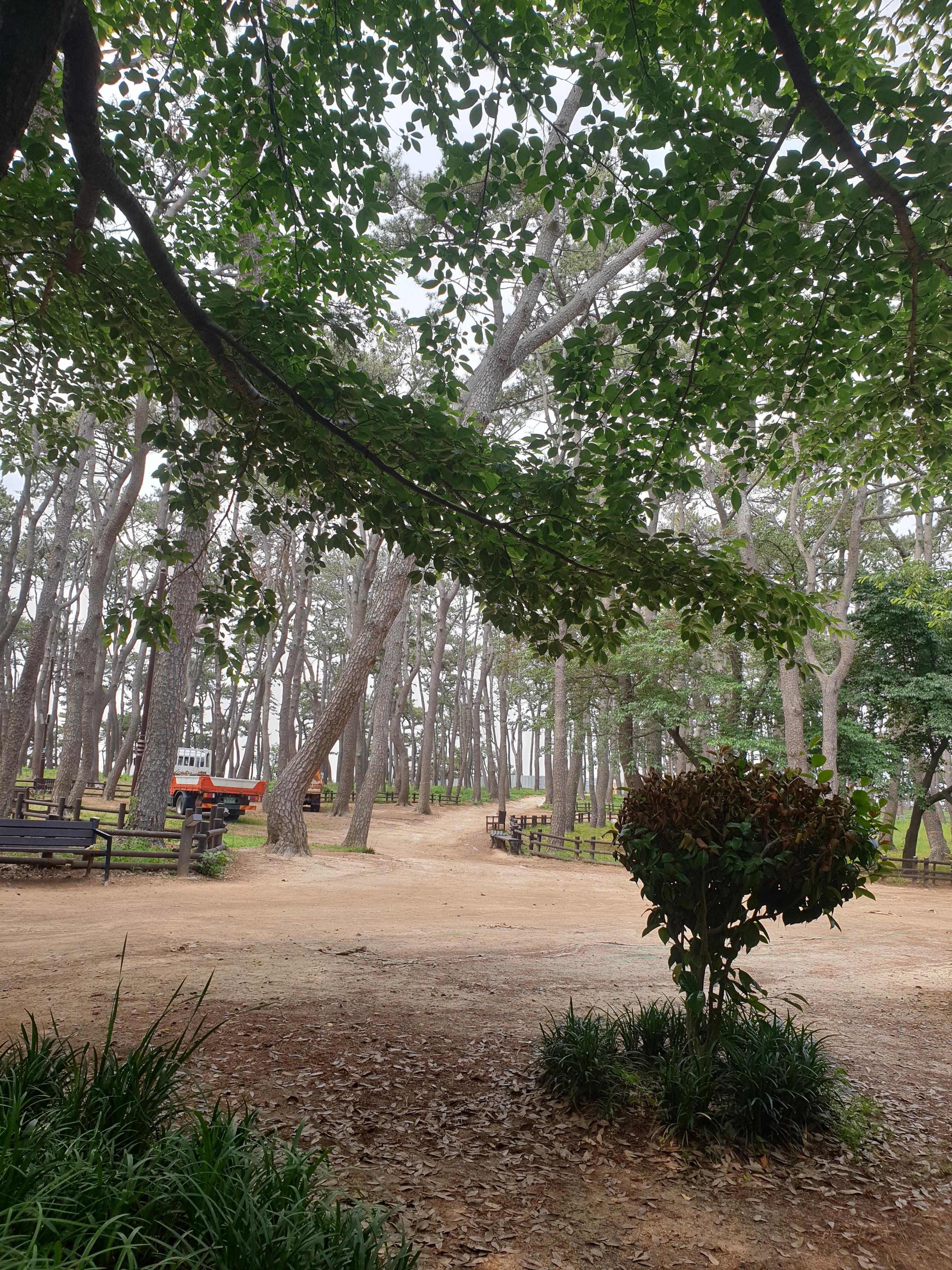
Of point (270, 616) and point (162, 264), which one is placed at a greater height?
point (162, 264)

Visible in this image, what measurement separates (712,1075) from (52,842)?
33.4 feet

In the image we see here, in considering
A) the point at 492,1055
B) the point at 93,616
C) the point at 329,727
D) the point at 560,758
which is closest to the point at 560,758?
the point at 560,758

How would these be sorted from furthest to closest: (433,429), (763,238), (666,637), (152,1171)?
(666,637) → (433,429) → (763,238) → (152,1171)

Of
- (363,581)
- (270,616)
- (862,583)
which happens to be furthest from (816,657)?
→ (270,616)

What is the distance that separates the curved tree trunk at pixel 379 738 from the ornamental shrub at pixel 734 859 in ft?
44.1

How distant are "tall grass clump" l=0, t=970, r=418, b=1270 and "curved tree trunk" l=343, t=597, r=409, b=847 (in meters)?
14.4

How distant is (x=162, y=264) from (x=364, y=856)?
15334mm

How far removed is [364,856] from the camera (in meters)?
17.8

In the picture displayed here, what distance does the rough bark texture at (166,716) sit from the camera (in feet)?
46.6

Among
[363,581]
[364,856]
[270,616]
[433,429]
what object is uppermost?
[363,581]

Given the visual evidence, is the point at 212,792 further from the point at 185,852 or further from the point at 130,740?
the point at 130,740

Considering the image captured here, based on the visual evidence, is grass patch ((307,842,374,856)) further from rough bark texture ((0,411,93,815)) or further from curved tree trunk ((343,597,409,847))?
rough bark texture ((0,411,93,815))

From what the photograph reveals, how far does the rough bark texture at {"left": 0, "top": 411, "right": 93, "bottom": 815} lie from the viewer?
13758mm

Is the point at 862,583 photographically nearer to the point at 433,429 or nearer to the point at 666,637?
the point at 666,637
